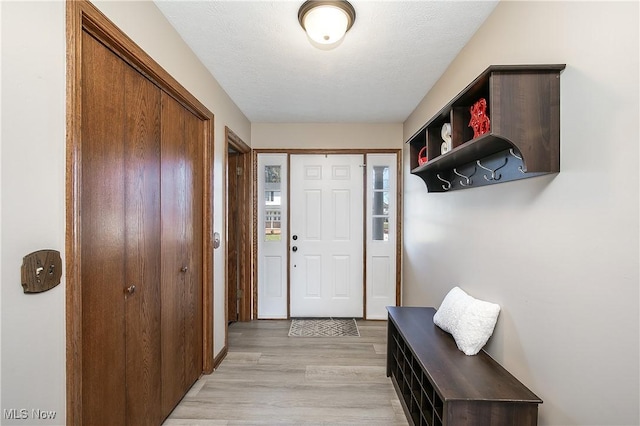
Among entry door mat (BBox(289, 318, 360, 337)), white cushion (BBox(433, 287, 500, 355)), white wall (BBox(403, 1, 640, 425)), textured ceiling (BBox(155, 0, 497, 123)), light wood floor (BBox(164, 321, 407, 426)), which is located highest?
textured ceiling (BBox(155, 0, 497, 123))

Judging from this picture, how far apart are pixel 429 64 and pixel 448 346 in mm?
1937

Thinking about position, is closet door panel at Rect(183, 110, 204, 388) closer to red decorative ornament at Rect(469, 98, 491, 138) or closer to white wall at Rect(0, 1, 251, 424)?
white wall at Rect(0, 1, 251, 424)

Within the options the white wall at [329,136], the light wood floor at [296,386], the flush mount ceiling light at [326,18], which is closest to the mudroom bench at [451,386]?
the light wood floor at [296,386]

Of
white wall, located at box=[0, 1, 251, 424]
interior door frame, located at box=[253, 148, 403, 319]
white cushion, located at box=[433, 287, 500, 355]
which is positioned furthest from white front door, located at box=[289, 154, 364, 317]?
white wall, located at box=[0, 1, 251, 424]

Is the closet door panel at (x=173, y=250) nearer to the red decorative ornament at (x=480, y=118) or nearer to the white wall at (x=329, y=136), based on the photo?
the white wall at (x=329, y=136)

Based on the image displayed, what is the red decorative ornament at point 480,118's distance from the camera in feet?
4.40

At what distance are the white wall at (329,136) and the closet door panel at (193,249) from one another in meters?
1.38

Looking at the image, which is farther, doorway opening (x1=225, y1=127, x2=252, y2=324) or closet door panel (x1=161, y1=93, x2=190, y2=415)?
doorway opening (x1=225, y1=127, x2=252, y2=324)

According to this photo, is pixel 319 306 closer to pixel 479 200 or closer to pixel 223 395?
pixel 223 395

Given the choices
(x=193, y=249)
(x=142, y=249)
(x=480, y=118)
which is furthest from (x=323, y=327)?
(x=480, y=118)

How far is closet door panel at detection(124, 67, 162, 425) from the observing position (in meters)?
1.45

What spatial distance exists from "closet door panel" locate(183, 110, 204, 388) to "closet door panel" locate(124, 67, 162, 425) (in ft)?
1.16

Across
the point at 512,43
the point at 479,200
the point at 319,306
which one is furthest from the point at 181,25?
the point at 319,306

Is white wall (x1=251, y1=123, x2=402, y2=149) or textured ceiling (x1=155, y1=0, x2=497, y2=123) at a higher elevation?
textured ceiling (x1=155, y1=0, x2=497, y2=123)
